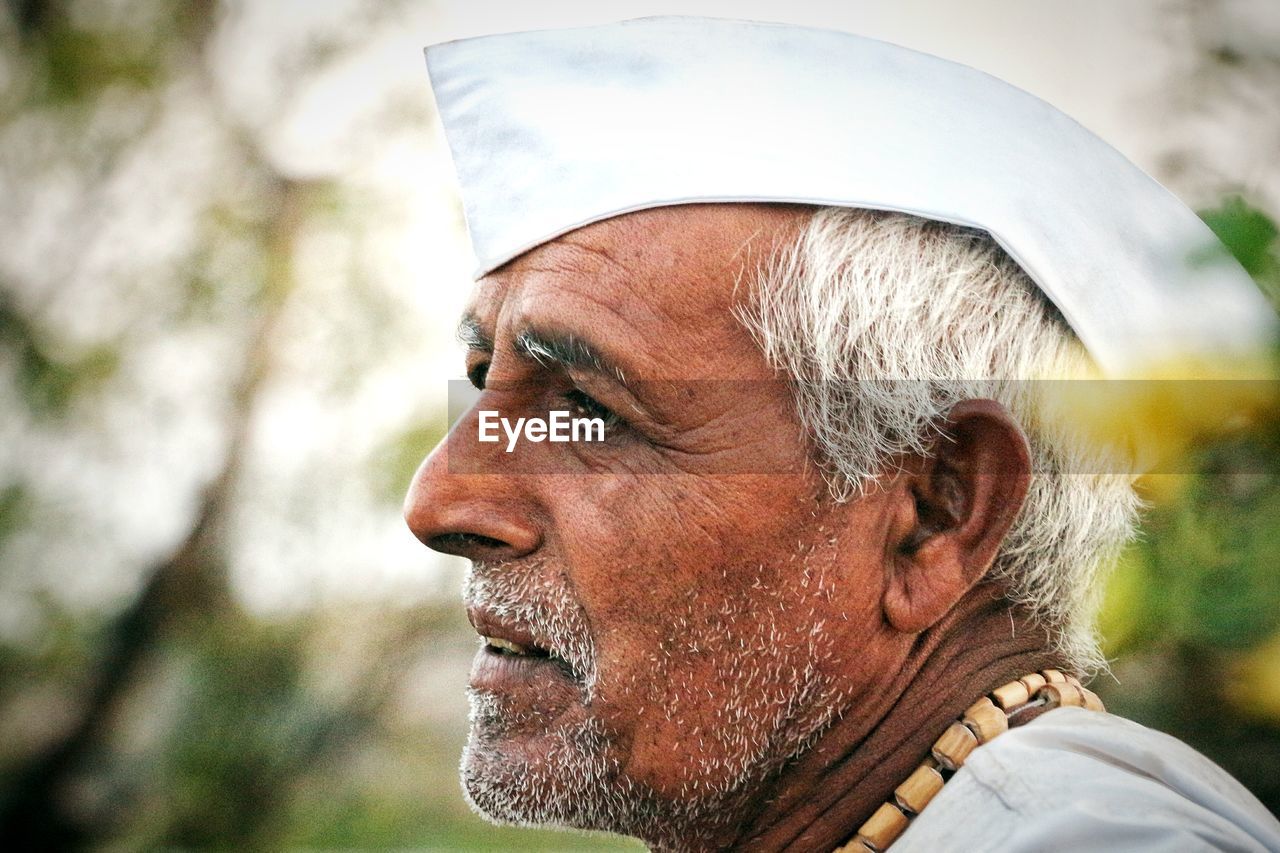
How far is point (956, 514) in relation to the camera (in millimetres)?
1776

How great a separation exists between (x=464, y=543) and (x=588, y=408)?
0.96 feet

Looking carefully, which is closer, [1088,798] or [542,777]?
[1088,798]

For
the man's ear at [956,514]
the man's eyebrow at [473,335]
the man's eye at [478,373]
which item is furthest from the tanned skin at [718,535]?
the man's eye at [478,373]

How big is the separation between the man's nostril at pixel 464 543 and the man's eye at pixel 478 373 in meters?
0.33

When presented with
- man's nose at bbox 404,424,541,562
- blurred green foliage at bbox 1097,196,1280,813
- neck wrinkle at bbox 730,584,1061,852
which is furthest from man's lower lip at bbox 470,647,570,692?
blurred green foliage at bbox 1097,196,1280,813

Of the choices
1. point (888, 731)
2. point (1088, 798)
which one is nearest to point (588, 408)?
point (888, 731)

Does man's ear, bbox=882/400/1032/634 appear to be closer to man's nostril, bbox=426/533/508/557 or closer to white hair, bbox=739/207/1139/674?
white hair, bbox=739/207/1139/674

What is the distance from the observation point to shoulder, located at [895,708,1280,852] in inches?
52.9

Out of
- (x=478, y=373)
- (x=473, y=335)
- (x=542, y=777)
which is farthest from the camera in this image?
(x=478, y=373)

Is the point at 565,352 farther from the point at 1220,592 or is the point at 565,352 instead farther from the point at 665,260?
the point at 1220,592

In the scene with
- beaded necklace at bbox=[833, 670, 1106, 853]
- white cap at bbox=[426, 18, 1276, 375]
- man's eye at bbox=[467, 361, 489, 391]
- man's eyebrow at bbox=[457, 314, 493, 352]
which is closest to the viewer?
beaded necklace at bbox=[833, 670, 1106, 853]

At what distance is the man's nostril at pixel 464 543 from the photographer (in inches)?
73.4

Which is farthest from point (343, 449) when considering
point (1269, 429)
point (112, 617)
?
point (1269, 429)

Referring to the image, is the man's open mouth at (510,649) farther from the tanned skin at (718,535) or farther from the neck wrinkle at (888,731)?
the neck wrinkle at (888,731)
